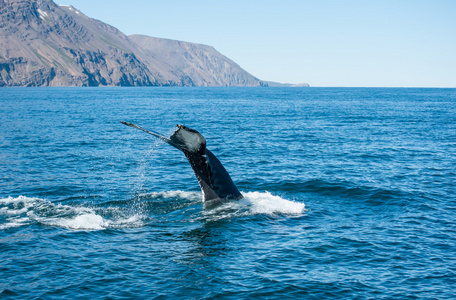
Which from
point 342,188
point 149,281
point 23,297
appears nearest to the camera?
point 23,297

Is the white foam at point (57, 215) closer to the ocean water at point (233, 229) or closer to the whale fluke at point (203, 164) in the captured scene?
the ocean water at point (233, 229)

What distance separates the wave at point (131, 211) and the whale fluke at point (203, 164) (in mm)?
564

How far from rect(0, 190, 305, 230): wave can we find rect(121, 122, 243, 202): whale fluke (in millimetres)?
564

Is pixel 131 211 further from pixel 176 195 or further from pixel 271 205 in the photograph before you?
pixel 271 205

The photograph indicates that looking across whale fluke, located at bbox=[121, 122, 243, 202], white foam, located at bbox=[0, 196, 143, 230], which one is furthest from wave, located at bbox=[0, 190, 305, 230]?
whale fluke, located at bbox=[121, 122, 243, 202]

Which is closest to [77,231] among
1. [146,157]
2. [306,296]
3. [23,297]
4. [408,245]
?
[23,297]

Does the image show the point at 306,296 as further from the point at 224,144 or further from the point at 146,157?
the point at 224,144

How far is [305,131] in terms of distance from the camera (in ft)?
154

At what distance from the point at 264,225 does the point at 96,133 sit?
108ft

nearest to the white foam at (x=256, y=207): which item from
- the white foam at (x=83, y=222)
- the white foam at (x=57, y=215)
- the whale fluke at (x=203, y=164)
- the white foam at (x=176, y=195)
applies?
the whale fluke at (x=203, y=164)

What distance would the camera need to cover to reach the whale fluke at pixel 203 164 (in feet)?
42.7

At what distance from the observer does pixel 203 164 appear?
14672 mm

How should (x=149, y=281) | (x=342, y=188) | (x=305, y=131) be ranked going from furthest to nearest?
(x=305, y=131)
(x=342, y=188)
(x=149, y=281)

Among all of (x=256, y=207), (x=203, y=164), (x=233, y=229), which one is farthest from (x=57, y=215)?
(x=256, y=207)
